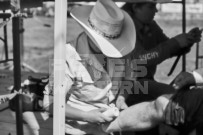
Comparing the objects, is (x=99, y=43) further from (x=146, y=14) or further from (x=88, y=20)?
(x=146, y=14)

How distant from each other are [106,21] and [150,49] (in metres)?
1.14

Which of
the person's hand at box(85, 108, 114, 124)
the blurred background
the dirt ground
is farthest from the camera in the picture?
the dirt ground

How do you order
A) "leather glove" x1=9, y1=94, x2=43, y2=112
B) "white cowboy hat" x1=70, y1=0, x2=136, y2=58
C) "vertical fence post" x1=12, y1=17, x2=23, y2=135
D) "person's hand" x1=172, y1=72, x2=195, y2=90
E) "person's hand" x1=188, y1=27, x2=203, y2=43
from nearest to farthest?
"person's hand" x1=172, y1=72, x2=195, y2=90 < "white cowboy hat" x1=70, y1=0, x2=136, y2=58 < "vertical fence post" x1=12, y1=17, x2=23, y2=135 < "person's hand" x1=188, y1=27, x2=203, y2=43 < "leather glove" x1=9, y1=94, x2=43, y2=112

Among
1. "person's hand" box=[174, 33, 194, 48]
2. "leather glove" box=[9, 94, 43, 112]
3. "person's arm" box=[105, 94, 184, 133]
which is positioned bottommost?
"leather glove" box=[9, 94, 43, 112]

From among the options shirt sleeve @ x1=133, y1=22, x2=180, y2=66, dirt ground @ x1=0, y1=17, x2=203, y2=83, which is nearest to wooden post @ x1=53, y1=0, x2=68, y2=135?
shirt sleeve @ x1=133, y1=22, x2=180, y2=66

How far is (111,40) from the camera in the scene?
224cm

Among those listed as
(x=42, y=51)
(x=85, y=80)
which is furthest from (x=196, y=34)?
(x=42, y=51)

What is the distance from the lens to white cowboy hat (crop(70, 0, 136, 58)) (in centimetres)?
216

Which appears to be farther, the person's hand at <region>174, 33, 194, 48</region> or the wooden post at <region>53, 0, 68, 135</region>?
the person's hand at <region>174, 33, 194, 48</region>

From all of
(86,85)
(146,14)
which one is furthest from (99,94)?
(146,14)

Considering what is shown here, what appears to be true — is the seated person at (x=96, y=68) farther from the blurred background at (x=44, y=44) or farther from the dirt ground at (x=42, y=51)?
the dirt ground at (x=42, y=51)

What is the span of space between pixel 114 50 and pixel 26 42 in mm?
15261

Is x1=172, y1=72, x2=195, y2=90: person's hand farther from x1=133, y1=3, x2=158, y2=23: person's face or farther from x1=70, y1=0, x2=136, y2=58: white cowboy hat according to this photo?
x1=133, y1=3, x2=158, y2=23: person's face

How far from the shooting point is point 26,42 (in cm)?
1694
